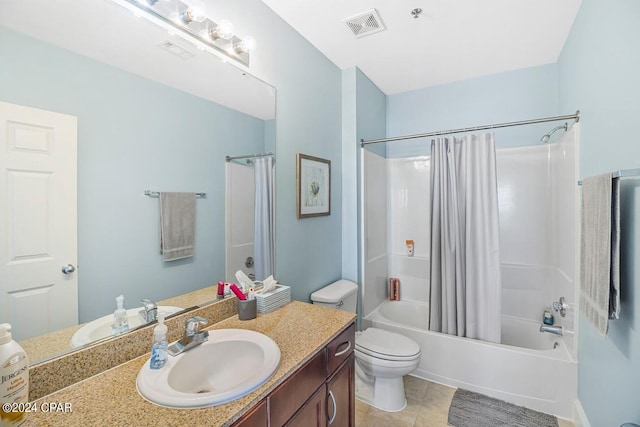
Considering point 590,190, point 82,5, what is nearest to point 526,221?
point 590,190

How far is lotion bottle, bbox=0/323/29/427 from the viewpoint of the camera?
680 millimetres

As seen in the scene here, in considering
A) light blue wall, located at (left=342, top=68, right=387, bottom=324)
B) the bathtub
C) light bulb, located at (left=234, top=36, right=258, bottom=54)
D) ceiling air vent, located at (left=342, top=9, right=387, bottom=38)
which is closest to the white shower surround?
the bathtub

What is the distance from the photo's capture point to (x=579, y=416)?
170 cm

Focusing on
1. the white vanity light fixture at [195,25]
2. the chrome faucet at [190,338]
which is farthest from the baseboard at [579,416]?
the white vanity light fixture at [195,25]

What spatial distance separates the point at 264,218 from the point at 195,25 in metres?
0.97

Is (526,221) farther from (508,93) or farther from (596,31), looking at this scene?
(596,31)

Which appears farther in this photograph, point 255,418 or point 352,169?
point 352,169

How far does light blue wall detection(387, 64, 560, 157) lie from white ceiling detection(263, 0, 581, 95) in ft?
0.35

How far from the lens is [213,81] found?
1387mm

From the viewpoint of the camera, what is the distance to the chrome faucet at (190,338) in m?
1.06

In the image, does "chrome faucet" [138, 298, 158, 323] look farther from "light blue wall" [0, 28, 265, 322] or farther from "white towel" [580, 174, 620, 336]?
"white towel" [580, 174, 620, 336]

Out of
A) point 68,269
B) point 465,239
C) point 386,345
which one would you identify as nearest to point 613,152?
point 465,239

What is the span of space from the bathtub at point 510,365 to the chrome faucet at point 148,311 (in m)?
1.79

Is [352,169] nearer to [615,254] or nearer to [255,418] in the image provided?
[615,254]
